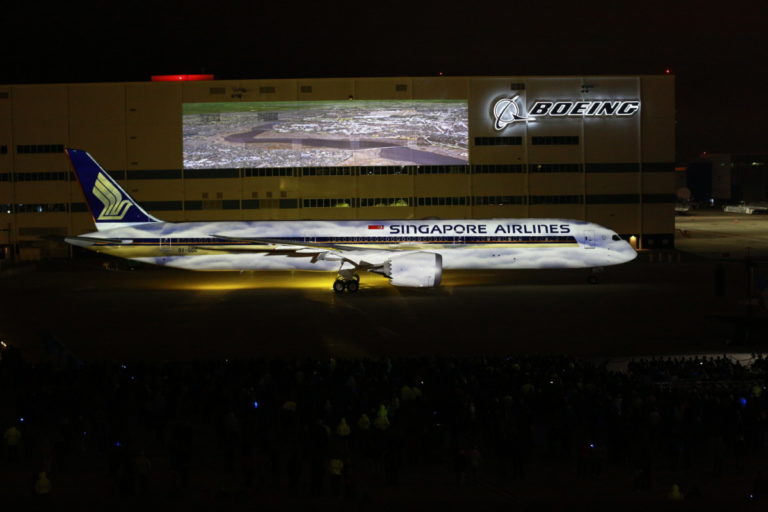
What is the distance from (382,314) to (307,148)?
40.0 m

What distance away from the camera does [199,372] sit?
1994 cm

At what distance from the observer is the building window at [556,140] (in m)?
73.2

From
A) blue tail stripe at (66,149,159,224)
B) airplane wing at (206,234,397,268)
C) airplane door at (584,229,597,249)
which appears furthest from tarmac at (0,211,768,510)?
blue tail stripe at (66,149,159,224)

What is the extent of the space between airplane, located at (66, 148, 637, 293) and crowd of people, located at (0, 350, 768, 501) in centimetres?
2531

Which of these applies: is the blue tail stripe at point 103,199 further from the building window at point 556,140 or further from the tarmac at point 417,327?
the building window at point 556,140

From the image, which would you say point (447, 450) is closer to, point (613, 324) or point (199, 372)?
point (199, 372)

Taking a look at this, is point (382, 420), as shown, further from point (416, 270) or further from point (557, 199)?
point (557, 199)

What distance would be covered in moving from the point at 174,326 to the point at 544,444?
19931 millimetres

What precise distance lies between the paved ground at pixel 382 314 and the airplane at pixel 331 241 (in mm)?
1604

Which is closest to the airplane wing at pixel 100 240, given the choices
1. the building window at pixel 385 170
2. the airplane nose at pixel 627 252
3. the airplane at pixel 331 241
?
the airplane at pixel 331 241

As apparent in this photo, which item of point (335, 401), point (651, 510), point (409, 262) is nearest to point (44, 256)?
point (409, 262)

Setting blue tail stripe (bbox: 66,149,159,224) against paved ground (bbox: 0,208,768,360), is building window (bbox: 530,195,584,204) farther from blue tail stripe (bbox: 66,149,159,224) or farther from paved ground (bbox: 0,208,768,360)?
blue tail stripe (bbox: 66,149,159,224)

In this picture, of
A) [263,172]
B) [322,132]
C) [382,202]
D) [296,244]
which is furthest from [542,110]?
[296,244]

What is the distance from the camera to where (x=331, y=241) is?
4597 centimetres
